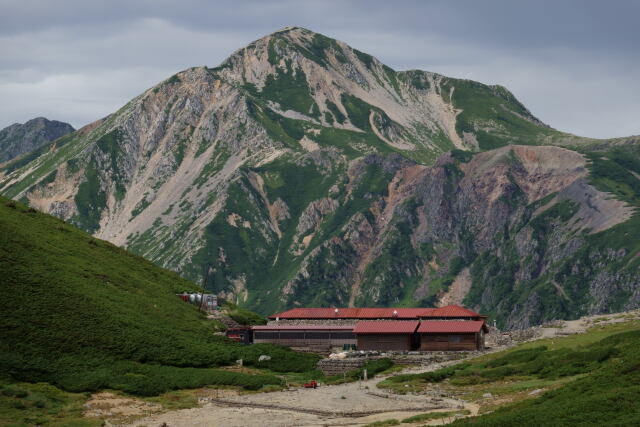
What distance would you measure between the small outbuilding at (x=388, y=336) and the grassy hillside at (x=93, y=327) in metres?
12.9

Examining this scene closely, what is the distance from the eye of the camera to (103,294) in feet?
403

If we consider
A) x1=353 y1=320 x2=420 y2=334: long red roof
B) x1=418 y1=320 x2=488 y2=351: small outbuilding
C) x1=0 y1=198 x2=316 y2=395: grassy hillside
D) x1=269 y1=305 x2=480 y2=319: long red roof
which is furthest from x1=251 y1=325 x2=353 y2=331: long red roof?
x1=418 y1=320 x2=488 y2=351: small outbuilding

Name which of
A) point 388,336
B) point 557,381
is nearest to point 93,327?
point 388,336

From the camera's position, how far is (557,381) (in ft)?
269

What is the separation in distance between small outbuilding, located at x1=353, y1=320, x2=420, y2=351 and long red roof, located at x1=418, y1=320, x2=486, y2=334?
6.80ft

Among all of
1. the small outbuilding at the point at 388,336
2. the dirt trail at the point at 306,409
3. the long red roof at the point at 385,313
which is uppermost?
the long red roof at the point at 385,313

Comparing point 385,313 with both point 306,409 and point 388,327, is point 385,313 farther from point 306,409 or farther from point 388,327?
point 306,409

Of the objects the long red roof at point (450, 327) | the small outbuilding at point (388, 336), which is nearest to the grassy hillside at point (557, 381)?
the long red roof at point (450, 327)

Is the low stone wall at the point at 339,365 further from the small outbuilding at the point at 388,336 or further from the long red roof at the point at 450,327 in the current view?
the long red roof at the point at 450,327

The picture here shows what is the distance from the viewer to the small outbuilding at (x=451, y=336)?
439 ft

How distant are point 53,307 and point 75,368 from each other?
13.7 meters

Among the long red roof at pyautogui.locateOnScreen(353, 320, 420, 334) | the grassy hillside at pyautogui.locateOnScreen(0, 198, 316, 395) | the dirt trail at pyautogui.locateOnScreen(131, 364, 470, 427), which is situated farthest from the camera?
the long red roof at pyautogui.locateOnScreen(353, 320, 420, 334)

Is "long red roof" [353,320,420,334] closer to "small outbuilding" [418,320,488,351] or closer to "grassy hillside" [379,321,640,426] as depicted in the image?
"small outbuilding" [418,320,488,351]

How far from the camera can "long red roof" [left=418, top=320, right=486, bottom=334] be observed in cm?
13400
